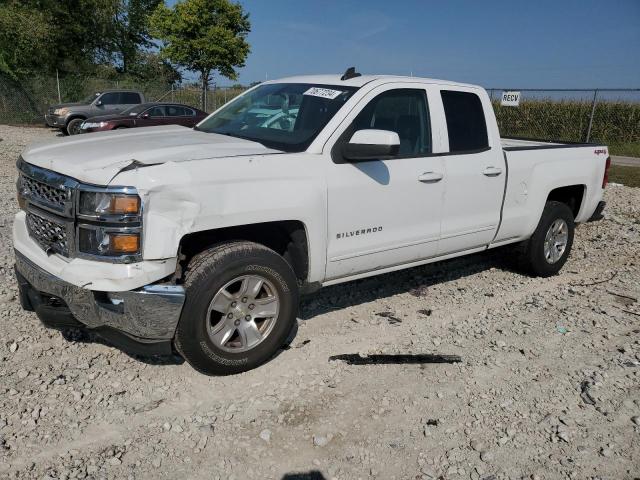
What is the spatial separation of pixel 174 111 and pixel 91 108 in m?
4.61

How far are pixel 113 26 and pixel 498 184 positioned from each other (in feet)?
121

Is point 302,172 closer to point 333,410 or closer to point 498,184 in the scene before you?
point 333,410

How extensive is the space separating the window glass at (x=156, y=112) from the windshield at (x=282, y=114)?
1344 centimetres

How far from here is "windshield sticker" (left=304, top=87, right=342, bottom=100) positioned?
4159 millimetres

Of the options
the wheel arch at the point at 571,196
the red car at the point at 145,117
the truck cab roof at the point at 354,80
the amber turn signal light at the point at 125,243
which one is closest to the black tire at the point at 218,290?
the amber turn signal light at the point at 125,243

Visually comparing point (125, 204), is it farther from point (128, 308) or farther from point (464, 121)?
point (464, 121)

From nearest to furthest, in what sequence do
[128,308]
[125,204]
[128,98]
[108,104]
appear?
[125,204] → [128,308] → [108,104] → [128,98]

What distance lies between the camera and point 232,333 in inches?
136

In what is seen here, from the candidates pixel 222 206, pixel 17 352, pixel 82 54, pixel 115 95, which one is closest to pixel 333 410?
pixel 222 206

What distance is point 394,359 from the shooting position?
12.8 ft

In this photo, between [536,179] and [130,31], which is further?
[130,31]

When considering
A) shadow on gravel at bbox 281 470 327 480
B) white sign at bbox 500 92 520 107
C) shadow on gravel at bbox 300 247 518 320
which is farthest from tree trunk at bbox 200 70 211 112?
shadow on gravel at bbox 281 470 327 480

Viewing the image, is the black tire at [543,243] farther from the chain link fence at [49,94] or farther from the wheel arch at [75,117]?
the chain link fence at [49,94]

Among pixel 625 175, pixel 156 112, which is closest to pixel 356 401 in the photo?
pixel 625 175
